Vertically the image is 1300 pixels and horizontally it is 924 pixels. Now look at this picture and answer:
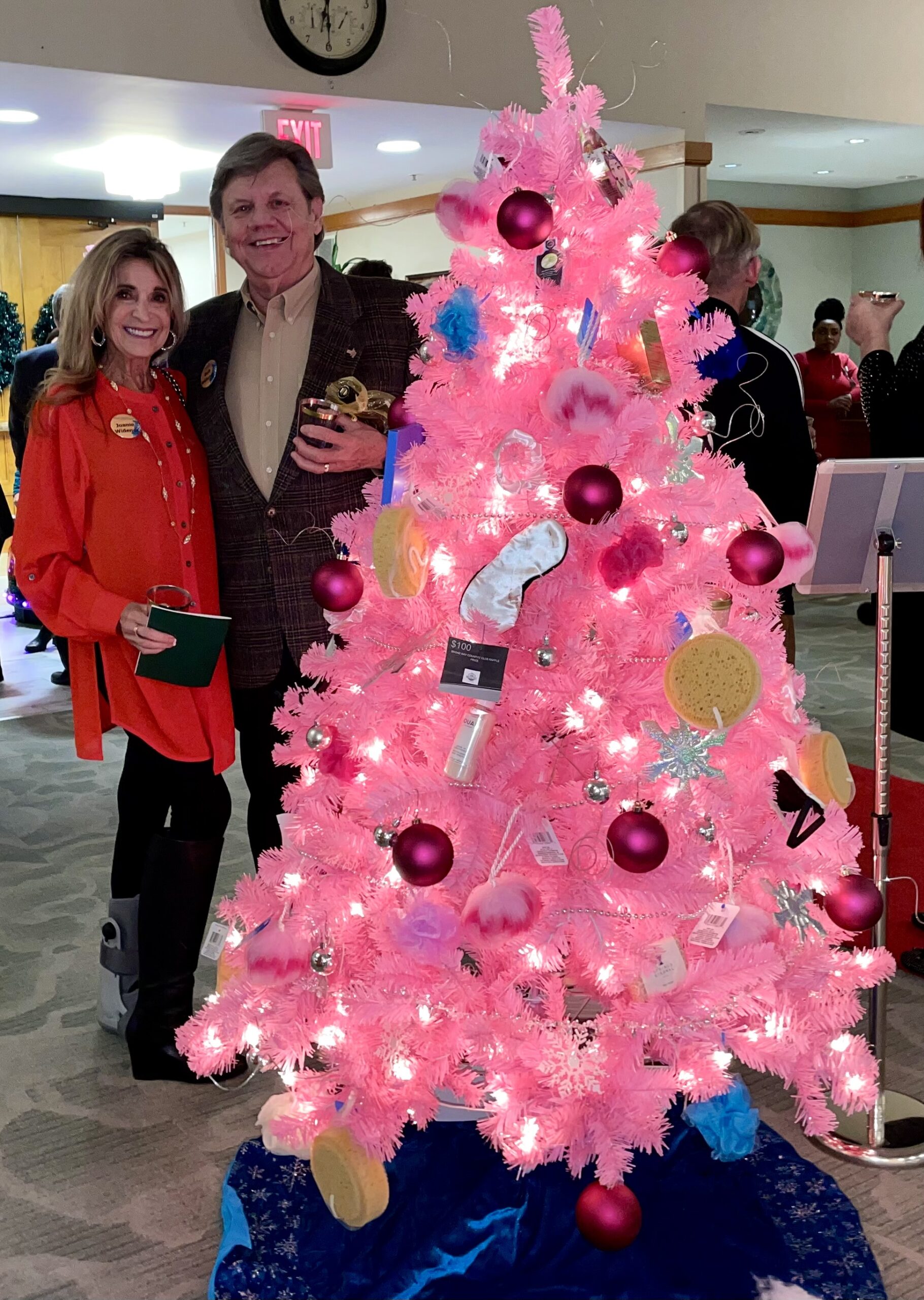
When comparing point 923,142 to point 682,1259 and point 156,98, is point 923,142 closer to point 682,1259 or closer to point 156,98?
point 156,98

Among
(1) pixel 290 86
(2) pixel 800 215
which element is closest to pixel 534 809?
(1) pixel 290 86

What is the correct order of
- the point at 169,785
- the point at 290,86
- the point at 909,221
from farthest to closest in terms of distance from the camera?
the point at 909,221, the point at 290,86, the point at 169,785

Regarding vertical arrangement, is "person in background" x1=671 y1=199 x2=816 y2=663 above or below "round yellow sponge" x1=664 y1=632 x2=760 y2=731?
above

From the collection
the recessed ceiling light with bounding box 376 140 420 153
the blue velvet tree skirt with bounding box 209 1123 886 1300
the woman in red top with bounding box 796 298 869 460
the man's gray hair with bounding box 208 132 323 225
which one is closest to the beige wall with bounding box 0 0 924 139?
the recessed ceiling light with bounding box 376 140 420 153

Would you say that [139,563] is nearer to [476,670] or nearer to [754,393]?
[476,670]

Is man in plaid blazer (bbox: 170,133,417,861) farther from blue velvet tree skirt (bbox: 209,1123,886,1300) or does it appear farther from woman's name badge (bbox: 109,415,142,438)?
blue velvet tree skirt (bbox: 209,1123,886,1300)

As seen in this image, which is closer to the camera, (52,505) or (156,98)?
(52,505)

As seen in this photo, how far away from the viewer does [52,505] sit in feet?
7.43

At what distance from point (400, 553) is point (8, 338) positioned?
743cm

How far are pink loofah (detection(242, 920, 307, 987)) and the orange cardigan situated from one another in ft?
1.66

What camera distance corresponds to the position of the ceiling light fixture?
21.6 ft

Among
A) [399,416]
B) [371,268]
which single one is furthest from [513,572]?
[371,268]

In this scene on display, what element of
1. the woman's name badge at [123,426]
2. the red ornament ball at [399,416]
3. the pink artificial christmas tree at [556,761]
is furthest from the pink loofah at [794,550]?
the woman's name badge at [123,426]

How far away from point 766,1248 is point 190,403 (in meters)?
1.75
